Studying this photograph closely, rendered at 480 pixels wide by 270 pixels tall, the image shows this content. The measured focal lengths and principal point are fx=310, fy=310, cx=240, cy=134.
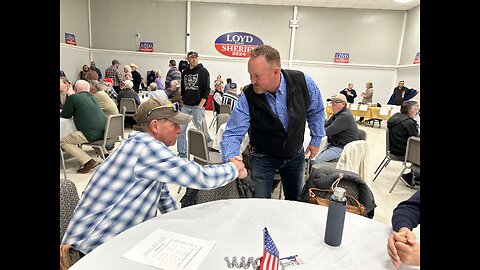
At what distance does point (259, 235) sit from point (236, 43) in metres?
12.1

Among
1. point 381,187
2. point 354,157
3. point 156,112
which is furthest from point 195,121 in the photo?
point 156,112

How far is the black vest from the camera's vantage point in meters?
2.07

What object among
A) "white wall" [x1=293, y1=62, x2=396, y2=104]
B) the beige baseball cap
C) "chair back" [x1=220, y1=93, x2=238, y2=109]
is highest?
"white wall" [x1=293, y1=62, x2=396, y2=104]

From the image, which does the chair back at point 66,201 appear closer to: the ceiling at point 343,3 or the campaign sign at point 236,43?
the campaign sign at point 236,43

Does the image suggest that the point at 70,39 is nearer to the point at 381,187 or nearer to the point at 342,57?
the point at 342,57

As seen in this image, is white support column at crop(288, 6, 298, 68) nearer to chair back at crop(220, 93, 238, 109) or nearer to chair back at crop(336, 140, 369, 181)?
chair back at crop(220, 93, 238, 109)

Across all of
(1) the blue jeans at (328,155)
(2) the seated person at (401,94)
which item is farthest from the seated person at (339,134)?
(2) the seated person at (401,94)

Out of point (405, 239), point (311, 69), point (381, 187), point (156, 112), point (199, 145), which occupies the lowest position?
point (381, 187)

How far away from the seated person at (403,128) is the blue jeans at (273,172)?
2395 millimetres

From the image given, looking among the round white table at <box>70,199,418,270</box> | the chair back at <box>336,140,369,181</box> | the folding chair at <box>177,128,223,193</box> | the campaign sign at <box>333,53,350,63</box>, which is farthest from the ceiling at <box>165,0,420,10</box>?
the round white table at <box>70,199,418,270</box>

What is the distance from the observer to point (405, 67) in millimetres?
11734

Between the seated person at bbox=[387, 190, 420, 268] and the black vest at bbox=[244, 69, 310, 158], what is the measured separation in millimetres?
931

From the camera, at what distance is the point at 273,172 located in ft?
7.28
